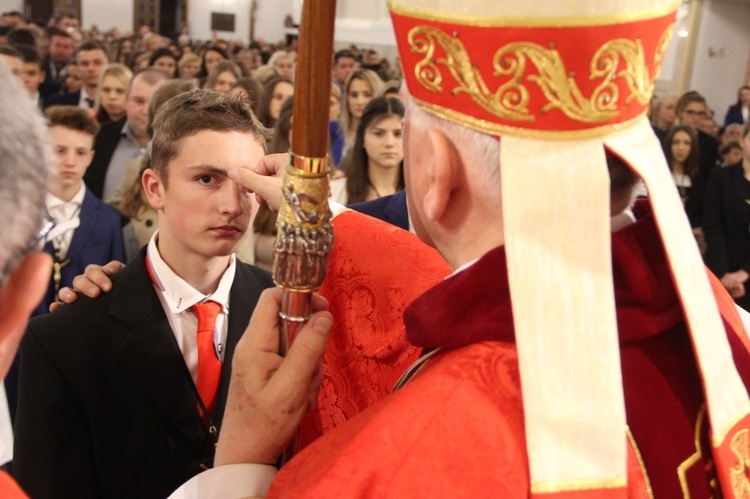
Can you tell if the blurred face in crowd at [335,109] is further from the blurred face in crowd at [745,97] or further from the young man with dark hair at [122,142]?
the blurred face in crowd at [745,97]

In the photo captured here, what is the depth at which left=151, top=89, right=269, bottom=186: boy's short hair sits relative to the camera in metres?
2.34

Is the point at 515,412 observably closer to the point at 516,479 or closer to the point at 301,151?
the point at 516,479

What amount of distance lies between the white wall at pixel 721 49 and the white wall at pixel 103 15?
17.8m

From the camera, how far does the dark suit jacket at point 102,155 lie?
4922 millimetres

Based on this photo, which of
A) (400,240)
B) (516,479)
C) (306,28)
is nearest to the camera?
(516,479)

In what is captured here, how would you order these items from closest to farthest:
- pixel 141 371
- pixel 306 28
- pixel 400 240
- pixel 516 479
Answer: pixel 516 479
pixel 306 28
pixel 400 240
pixel 141 371

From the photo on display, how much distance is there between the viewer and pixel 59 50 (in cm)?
1050

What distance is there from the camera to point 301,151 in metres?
1.32

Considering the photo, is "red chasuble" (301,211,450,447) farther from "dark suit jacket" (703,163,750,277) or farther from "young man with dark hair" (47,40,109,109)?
"young man with dark hair" (47,40,109,109)

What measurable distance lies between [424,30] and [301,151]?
268 millimetres

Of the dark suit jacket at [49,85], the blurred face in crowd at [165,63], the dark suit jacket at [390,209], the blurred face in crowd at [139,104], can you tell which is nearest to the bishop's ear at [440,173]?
the dark suit jacket at [390,209]

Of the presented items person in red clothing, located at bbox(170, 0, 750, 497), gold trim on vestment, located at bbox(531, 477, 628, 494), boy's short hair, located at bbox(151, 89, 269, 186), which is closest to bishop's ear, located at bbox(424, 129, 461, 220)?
person in red clothing, located at bbox(170, 0, 750, 497)

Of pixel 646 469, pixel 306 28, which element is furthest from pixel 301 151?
pixel 646 469

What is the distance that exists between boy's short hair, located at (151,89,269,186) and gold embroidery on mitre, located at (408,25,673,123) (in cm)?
120
